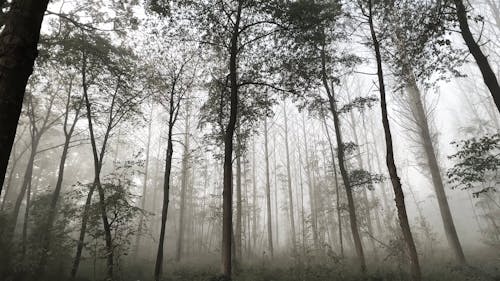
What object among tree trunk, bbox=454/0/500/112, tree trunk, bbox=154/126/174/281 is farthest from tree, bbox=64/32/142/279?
tree trunk, bbox=454/0/500/112

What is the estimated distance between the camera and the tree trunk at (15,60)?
2201 millimetres

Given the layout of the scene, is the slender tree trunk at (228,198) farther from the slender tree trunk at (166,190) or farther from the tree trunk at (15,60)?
the tree trunk at (15,60)

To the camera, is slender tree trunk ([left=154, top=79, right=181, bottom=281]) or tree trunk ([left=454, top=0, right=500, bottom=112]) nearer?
tree trunk ([left=454, top=0, right=500, bottom=112])

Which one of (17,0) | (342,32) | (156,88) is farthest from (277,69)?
(17,0)

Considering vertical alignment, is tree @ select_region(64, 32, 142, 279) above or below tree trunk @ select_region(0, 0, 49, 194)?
above

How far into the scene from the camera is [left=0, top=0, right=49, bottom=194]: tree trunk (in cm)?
220

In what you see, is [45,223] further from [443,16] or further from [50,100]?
[443,16]

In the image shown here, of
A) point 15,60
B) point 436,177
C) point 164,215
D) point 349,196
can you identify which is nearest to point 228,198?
point 164,215

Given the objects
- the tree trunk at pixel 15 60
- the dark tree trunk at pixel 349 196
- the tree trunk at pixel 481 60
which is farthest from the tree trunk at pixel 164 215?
the tree trunk at pixel 481 60

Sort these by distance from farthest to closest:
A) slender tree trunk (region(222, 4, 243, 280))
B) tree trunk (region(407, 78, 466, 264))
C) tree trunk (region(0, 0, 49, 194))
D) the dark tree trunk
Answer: tree trunk (region(407, 78, 466, 264)), the dark tree trunk, slender tree trunk (region(222, 4, 243, 280)), tree trunk (region(0, 0, 49, 194))

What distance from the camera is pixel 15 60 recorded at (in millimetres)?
2318

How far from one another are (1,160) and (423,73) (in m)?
10.4

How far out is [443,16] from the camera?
8352 millimetres

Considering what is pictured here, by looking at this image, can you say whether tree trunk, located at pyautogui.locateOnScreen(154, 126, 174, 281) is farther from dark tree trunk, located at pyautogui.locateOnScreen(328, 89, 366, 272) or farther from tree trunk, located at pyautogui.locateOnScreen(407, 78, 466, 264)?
tree trunk, located at pyautogui.locateOnScreen(407, 78, 466, 264)
